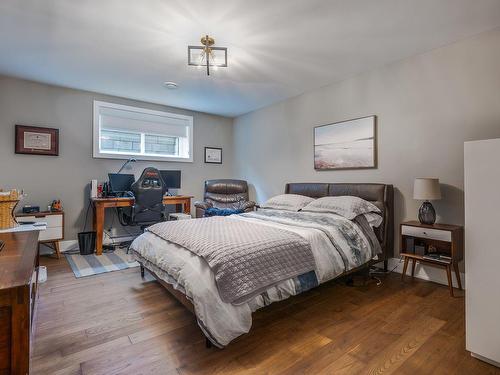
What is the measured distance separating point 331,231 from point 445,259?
3.69ft

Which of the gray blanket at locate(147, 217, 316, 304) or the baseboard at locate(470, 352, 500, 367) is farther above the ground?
the gray blanket at locate(147, 217, 316, 304)

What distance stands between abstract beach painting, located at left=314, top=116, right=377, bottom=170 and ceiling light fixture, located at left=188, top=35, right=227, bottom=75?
68.8 inches

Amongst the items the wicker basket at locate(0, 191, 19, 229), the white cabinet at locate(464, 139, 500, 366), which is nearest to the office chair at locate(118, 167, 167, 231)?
the wicker basket at locate(0, 191, 19, 229)

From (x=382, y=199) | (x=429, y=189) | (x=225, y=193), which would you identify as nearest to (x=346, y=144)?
(x=382, y=199)

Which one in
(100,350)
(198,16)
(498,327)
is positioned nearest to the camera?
(498,327)

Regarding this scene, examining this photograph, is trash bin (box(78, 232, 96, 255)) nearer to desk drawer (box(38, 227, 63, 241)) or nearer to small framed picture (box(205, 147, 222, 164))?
desk drawer (box(38, 227, 63, 241))

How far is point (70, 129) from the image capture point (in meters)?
4.00

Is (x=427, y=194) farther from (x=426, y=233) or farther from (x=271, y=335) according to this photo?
(x=271, y=335)

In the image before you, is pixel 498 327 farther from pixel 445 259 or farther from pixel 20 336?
A: pixel 20 336

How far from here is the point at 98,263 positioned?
11.0 ft

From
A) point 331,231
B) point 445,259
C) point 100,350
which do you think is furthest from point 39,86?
point 445,259

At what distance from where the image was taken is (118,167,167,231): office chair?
370 centimetres

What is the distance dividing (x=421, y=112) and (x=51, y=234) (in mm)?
4745

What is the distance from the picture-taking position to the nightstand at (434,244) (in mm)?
2439
